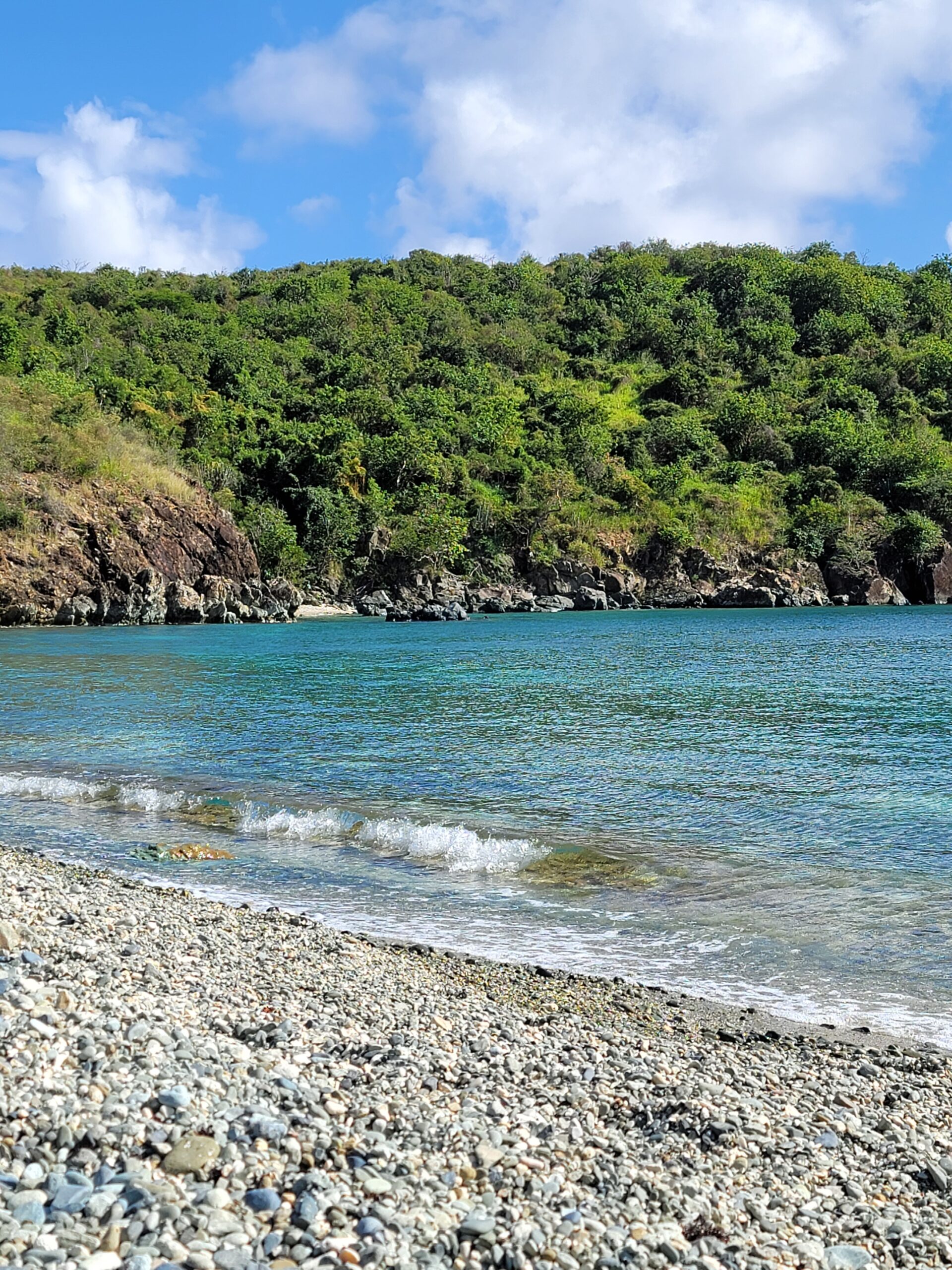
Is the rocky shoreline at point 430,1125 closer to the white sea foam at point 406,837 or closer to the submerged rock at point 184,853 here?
the white sea foam at point 406,837

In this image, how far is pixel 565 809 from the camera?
584 inches

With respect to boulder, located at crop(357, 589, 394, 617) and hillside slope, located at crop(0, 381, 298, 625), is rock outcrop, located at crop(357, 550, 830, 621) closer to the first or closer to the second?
boulder, located at crop(357, 589, 394, 617)

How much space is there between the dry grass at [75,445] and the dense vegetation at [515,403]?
0.50 metres

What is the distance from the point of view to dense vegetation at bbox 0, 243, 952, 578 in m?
91.9

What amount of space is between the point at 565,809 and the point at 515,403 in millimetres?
101148

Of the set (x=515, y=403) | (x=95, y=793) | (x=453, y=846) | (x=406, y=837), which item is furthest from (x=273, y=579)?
(x=453, y=846)

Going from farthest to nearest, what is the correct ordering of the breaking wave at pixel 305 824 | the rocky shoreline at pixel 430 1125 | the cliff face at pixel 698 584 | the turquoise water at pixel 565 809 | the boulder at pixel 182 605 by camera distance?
the cliff face at pixel 698 584 < the boulder at pixel 182 605 < the breaking wave at pixel 305 824 < the turquoise water at pixel 565 809 < the rocky shoreline at pixel 430 1125

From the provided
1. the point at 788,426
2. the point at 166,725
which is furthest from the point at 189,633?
the point at 788,426

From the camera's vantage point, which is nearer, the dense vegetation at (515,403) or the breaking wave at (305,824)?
the breaking wave at (305,824)

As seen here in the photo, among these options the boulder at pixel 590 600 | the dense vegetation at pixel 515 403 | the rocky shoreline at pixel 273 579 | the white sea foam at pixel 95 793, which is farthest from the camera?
the dense vegetation at pixel 515 403

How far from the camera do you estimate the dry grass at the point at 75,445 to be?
73375 millimetres

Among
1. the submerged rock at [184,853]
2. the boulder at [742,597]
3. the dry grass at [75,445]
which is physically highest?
the dry grass at [75,445]

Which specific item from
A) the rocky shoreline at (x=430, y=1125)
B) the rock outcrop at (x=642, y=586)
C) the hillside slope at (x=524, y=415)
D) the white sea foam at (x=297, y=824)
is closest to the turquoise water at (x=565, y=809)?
the white sea foam at (x=297, y=824)

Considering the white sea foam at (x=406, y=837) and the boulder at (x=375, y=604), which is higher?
the boulder at (x=375, y=604)
